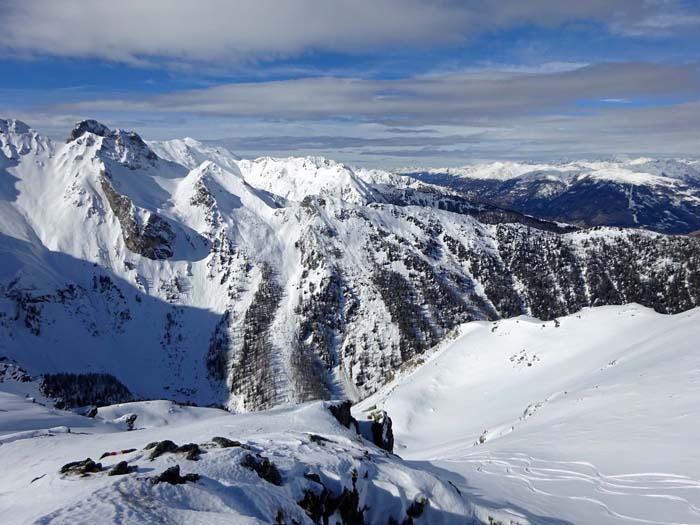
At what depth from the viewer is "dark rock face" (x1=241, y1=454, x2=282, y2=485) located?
1616cm

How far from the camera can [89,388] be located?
495 ft

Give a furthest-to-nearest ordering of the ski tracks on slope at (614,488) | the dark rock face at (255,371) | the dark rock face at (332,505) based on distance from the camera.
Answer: the dark rock face at (255,371) → the ski tracks on slope at (614,488) → the dark rock face at (332,505)

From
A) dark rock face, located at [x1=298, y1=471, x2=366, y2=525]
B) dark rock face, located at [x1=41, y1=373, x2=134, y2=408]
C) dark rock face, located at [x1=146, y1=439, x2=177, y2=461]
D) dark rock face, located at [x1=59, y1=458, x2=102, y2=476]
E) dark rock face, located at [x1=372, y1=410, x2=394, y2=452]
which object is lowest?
dark rock face, located at [x1=41, y1=373, x2=134, y2=408]

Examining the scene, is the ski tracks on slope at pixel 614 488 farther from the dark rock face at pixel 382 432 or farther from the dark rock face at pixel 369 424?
the dark rock face at pixel 382 432

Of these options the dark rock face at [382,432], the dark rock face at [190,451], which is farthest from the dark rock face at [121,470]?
the dark rock face at [382,432]

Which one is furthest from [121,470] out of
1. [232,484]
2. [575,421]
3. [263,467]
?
[575,421]

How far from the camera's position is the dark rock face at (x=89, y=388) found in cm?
14029

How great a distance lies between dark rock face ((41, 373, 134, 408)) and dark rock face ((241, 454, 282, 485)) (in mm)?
145618

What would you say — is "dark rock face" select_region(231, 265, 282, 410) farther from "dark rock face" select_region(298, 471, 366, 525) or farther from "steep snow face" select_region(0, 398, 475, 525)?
"dark rock face" select_region(298, 471, 366, 525)

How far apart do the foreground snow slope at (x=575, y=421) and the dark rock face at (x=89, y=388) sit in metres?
115

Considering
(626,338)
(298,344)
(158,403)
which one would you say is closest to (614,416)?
(626,338)

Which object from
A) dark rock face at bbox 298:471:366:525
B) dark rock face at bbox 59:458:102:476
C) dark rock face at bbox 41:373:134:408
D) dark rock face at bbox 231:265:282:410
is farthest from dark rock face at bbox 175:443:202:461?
dark rock face at bbox 231:265:282:410

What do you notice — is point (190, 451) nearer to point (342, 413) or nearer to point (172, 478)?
point (172, 478)

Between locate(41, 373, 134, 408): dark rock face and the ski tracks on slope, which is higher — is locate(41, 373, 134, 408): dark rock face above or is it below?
below
